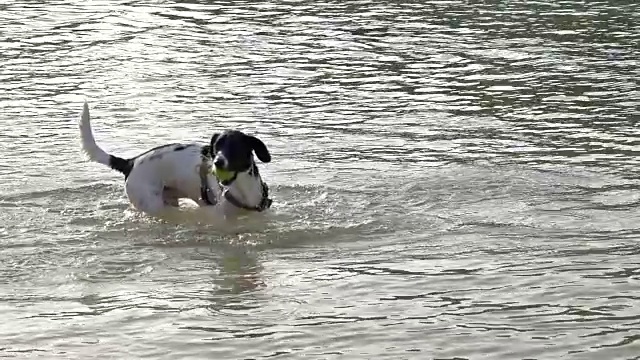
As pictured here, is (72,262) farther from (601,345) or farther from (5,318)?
(601,345)

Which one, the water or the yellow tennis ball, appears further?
the yellow tennis ball

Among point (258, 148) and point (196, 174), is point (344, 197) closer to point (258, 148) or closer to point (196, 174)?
point (258, 148)

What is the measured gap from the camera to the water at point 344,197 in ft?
18.5

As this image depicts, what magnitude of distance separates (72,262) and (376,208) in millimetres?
1995

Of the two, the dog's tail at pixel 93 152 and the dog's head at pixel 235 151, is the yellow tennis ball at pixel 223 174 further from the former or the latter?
the dog's tail at pixel 93 152

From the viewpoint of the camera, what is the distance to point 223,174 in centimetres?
770

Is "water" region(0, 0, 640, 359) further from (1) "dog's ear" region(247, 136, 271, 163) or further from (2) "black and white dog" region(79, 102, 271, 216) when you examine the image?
(1) "dog's ear" region(247, 136, 271, 163)

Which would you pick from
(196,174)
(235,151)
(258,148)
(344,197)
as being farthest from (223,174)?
(344,197)

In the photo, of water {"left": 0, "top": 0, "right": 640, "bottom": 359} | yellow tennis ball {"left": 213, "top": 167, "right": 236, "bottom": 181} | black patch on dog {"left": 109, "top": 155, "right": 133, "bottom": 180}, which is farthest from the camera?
black patch on dog {"left": 109, "top": 155, "right": 133, "bottom": 180}

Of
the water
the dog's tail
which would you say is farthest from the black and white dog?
the water

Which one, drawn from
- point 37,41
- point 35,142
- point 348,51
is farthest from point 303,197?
point 37,41

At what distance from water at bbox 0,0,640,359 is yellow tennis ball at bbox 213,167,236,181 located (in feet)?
1.04

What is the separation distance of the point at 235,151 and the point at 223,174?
158 mm

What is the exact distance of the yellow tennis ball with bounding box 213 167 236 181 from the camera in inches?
302
